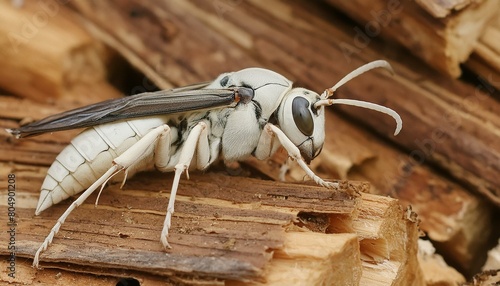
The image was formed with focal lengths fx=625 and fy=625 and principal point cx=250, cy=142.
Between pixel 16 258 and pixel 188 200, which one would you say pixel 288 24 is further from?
pixel 16 258

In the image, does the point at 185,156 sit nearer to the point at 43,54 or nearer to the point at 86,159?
the point at 86,159

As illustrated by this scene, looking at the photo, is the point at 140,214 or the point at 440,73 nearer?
the point at 140,214

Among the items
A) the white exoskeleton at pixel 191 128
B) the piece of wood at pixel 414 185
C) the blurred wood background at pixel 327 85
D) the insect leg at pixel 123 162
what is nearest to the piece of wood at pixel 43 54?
the blurred wood background at pixel 327 85

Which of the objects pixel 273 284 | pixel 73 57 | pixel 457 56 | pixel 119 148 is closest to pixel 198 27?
pixel 73 57

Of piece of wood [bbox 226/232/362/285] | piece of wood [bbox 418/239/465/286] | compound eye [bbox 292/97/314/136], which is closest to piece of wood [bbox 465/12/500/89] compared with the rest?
piece of wood [bbox 418/239/465/286]

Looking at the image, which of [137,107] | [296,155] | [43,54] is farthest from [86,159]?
[43,54]

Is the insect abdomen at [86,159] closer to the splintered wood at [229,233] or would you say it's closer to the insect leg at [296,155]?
the splintered wood at [229,233]
